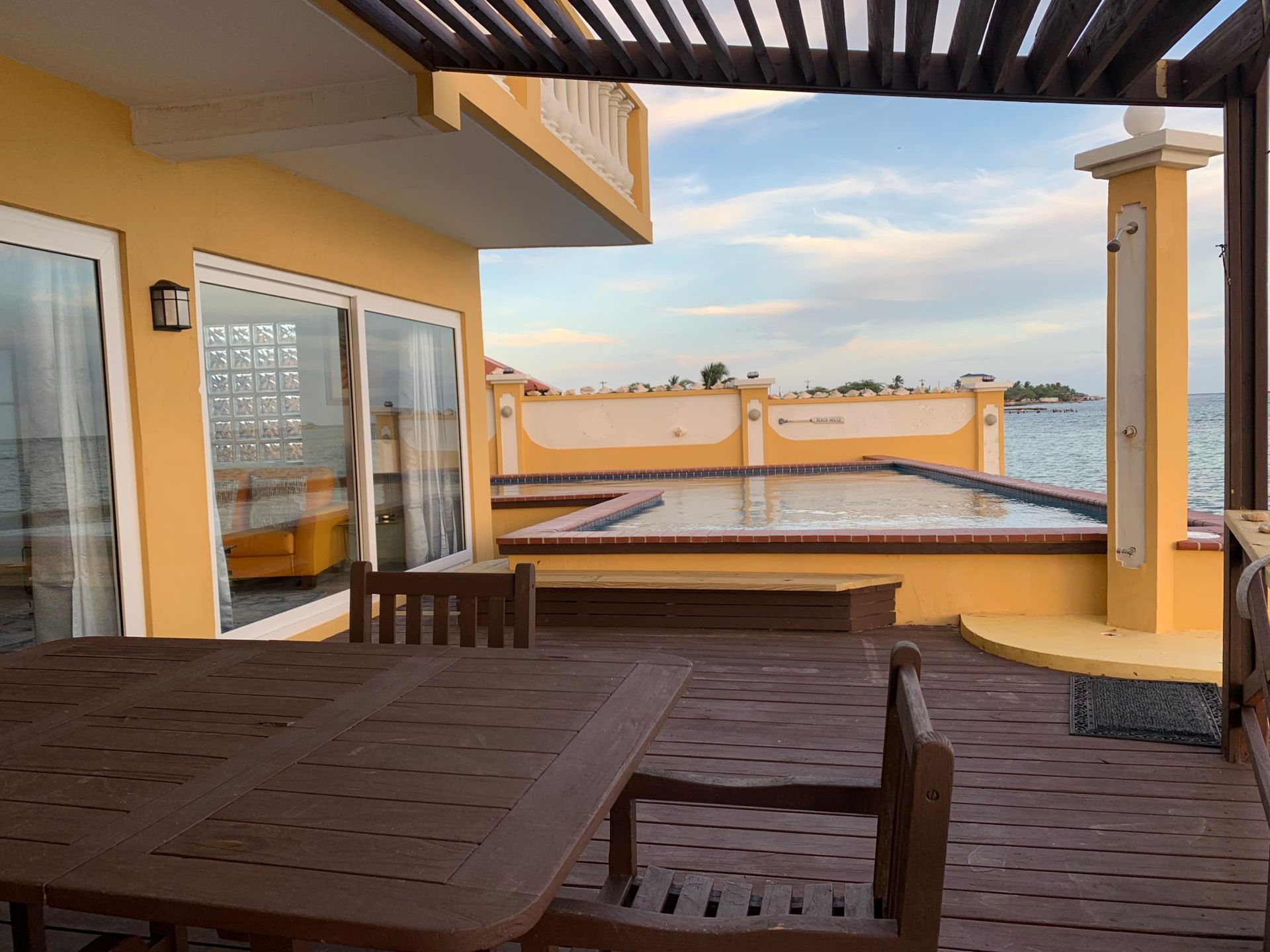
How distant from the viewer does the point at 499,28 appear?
2.99m

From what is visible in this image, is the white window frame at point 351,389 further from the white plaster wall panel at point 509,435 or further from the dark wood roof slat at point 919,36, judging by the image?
the white plaster wall panel at point 509,435

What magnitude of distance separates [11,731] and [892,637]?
155 inches

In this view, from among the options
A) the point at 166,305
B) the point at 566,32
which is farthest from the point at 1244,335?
the point at 166,305

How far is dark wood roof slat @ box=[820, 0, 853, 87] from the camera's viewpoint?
2.53 meters

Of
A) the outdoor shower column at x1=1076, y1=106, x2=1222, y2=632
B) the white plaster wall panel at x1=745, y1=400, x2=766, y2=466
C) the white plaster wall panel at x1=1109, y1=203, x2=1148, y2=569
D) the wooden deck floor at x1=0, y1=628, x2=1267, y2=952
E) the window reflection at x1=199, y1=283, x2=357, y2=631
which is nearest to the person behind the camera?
the wooden deck floor at x1=0, y1=628, x2=1267, y2=952

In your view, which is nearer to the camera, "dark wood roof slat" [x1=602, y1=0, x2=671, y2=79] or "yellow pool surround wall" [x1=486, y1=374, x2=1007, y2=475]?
"dark wood roof slat" [x1=602, y1=0, x2=671, y2=79]

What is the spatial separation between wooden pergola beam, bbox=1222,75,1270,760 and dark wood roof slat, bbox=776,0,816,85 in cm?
133

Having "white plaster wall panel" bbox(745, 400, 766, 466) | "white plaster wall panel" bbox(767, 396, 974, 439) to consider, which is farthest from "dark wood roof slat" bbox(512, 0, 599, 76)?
"white plaster wall panel" bbox(767, 396, 974, 439)

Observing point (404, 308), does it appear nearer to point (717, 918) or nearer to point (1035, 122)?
point (717, 918)

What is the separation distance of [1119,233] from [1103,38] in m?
1.72

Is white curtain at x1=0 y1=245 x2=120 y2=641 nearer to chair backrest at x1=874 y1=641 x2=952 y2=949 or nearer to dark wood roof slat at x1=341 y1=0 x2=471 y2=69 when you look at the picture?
dark wood roof slat at x1=341 y1=0 x2=471 y2=69

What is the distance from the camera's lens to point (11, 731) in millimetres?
1631

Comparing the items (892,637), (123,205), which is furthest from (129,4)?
(892,637)

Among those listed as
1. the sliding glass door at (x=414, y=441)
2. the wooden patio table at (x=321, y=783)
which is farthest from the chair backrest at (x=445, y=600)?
the sliding glass door at (x=414, y=441)
